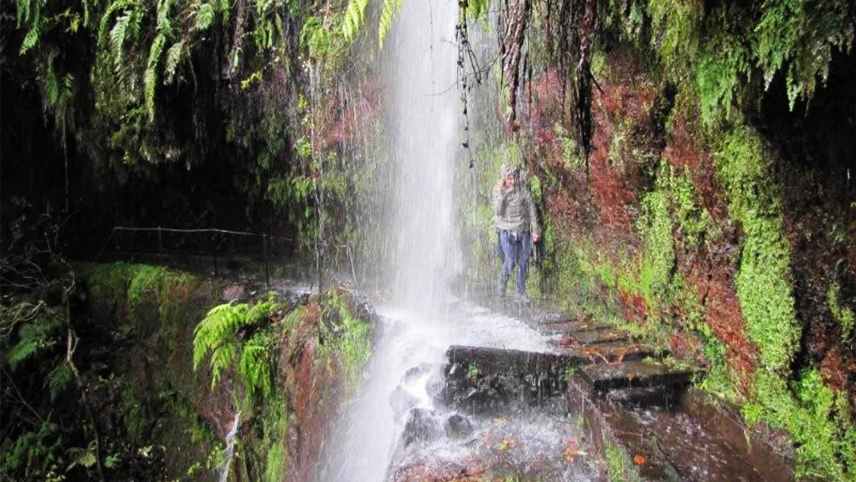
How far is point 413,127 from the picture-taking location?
888 centimetres

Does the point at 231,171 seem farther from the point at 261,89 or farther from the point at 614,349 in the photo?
the point at 614,349

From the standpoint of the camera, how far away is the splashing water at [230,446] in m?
7.15

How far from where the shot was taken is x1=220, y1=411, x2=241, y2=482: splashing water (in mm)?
7152

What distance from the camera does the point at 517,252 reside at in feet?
23.0

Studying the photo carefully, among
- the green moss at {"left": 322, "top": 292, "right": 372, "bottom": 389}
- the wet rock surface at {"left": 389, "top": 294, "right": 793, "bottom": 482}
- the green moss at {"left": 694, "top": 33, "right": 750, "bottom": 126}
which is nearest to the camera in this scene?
the green moss at {"left": 694, "top": 33, "right": 750, "bottom": 126}

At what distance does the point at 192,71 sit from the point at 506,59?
6804 mm

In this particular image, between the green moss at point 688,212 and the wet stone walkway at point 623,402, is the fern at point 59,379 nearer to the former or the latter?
the wet stone walkway at point 623,402

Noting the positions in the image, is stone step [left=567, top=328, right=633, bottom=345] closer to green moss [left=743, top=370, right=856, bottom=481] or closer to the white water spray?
the white water spray

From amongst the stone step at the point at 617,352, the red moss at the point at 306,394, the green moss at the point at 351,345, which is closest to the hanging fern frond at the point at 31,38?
the red moss at the point at 306,394

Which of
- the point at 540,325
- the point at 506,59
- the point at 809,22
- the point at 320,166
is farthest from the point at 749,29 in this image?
the point at 320,166

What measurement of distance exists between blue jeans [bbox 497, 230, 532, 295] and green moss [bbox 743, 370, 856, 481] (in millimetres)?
3393

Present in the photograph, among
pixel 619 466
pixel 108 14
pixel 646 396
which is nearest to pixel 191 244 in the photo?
pixel 108 14

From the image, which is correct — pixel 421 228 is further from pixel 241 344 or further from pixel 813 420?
pixel 813 420

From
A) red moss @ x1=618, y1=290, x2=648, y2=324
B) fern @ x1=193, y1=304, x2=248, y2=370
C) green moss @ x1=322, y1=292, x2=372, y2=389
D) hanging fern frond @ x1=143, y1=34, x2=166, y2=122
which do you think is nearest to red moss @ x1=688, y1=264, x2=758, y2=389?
red moss @ x1=618, y1=290, x2=648, y2=324
